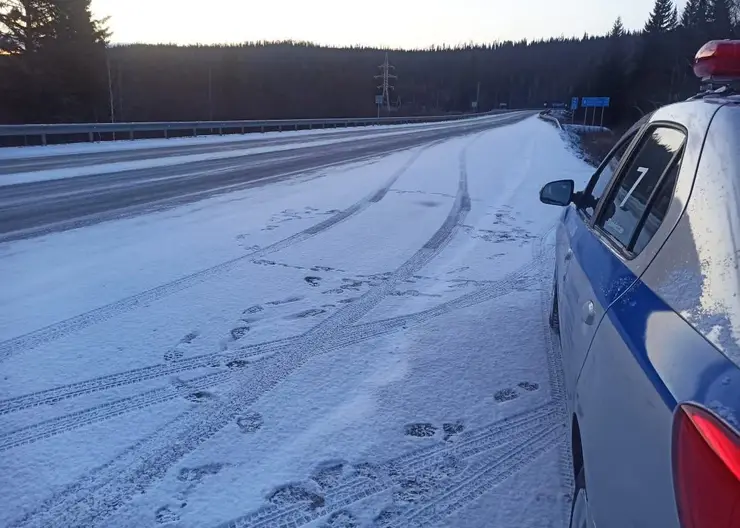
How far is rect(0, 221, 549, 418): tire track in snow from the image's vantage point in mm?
3316

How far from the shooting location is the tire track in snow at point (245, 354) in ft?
10.9

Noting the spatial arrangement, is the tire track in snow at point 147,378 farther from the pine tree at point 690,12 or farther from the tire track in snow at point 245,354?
the pine tree at point 690,12

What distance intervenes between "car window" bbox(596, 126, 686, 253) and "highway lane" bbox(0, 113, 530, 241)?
6.70 metres

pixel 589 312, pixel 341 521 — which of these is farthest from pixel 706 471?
pixel 341 521

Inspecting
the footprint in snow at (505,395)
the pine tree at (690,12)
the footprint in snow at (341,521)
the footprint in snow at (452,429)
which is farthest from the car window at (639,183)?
the pine tree at (690,12)

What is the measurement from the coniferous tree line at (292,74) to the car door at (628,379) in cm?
235

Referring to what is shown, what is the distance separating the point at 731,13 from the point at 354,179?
1763 inches

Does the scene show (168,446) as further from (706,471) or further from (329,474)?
(706,471)

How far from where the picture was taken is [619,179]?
316 cm

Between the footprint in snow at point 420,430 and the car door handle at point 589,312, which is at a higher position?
the car door handle at point 589,312

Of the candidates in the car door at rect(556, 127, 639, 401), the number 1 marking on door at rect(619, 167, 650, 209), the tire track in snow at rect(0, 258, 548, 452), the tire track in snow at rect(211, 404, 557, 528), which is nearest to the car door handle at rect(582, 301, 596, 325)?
the car door at rect(556, 127, 639, 401)

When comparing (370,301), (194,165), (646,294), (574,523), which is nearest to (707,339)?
(646,294)

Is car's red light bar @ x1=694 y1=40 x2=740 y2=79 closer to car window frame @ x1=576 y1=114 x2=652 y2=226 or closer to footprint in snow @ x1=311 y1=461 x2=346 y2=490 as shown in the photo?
car window frame @ x1=576 y1=114 x2=652 y2=226

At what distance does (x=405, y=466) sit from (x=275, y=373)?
1235 mm
